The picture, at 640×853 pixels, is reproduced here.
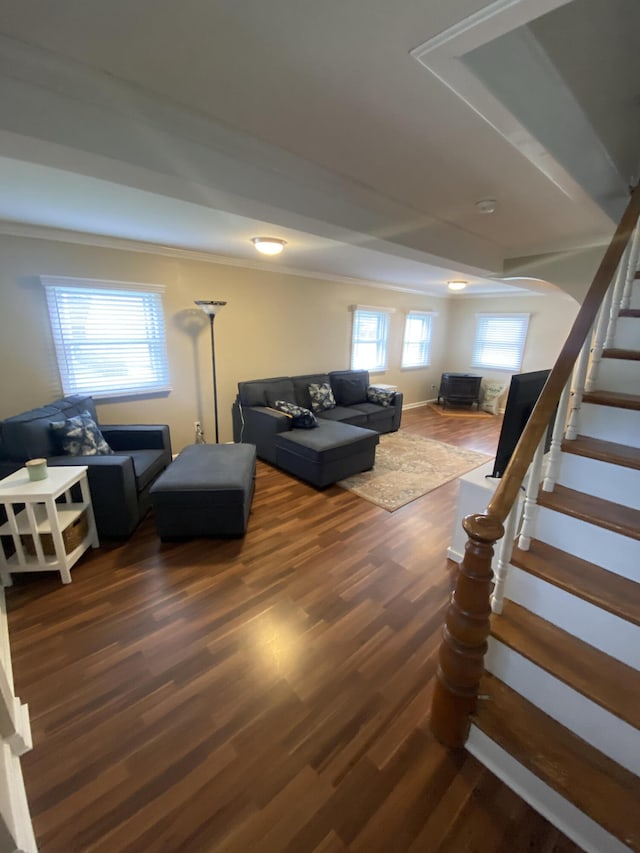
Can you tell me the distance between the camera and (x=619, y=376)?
1.71m

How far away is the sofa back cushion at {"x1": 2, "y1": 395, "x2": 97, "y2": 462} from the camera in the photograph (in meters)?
2.28

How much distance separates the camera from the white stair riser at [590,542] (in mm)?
1296

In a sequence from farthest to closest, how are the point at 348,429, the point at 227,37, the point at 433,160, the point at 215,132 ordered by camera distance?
the point at 348,429
the point at 433,160
the point at 215,132
the point at 227,37

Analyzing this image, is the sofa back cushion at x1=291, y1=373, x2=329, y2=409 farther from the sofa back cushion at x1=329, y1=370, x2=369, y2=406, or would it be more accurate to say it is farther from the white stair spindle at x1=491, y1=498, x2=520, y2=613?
the white stair spindle at x1=491, y1=498, x2=520, y2=613

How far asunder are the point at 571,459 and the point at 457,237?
2148mm

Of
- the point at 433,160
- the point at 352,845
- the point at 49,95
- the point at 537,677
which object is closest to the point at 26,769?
the point at 352,845

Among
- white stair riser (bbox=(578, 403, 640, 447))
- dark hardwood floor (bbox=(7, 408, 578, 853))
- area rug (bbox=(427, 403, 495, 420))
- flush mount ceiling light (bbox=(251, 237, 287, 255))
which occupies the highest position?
flush mount ceiling light (bbox=(251, 237, 287, 255))

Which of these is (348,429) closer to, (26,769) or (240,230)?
(240,230)

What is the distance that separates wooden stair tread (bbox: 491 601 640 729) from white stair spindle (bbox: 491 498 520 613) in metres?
0.06

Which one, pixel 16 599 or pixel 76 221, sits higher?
pixel 76 221

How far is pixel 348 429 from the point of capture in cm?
368

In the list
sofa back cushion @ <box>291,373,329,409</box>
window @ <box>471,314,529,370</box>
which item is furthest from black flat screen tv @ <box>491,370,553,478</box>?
window @ <box>471,314,529,370</box>

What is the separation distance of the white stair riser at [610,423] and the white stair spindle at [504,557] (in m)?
0.70

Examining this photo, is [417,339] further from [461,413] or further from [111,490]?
[111,490]
